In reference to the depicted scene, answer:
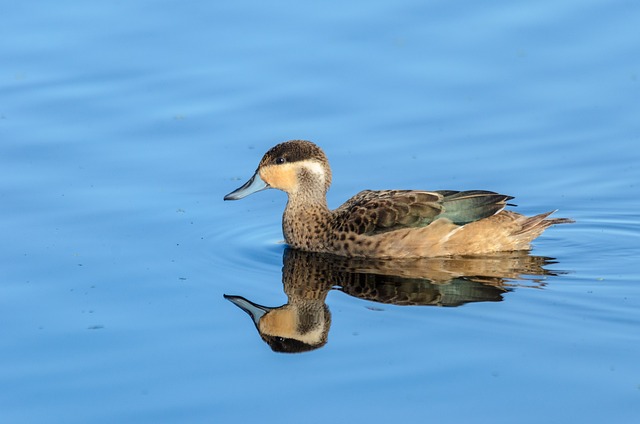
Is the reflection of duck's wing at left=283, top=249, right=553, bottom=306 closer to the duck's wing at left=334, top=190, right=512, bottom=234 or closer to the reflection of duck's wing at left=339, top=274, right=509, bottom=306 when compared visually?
the reflection of duck's wing at left=339, top=274, right=509, bottom=306

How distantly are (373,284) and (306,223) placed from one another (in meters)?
1.33

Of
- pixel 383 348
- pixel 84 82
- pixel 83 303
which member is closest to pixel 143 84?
pixel 84 82

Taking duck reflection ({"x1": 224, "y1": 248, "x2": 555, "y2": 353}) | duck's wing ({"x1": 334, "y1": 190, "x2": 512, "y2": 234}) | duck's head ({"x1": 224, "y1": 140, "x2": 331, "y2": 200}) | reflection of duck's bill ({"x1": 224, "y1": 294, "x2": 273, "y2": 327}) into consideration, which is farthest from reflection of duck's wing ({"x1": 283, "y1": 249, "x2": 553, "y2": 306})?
duck's head ({"x1": 224, "y1": 140, "x2": 331, "y2": 200})

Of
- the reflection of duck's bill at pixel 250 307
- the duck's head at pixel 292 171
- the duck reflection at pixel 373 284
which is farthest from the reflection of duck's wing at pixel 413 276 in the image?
the duck's head at pixel 292 171

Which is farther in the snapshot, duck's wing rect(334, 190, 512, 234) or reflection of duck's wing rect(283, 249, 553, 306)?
duck's wing rect(334, 190, 512, 234)

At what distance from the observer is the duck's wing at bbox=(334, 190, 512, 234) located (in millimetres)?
11508

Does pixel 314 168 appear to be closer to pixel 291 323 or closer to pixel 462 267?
pixel 462 267

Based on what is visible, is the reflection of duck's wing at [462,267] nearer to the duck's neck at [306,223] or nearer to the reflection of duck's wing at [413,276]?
the reflection of duck's wing at [413,276]

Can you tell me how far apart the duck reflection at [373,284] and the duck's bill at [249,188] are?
67 cm

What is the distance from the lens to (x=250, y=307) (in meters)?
10.1

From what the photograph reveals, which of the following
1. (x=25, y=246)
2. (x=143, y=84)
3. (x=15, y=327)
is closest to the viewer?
(x=15, y=327)

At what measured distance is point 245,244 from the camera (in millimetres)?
11711

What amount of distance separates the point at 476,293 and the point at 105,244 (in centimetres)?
333

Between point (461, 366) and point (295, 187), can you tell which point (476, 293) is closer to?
point (461, 366)
